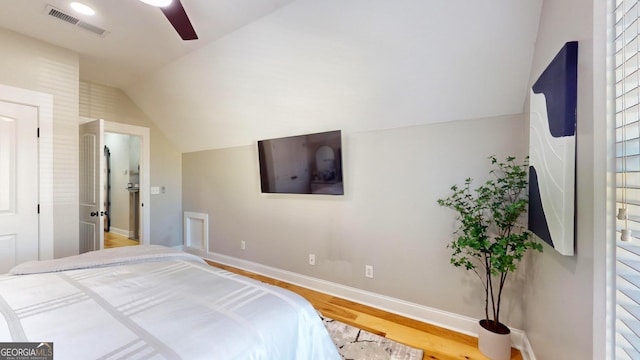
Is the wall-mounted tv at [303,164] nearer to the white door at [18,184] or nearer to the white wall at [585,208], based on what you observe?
the white wall at [585,208]

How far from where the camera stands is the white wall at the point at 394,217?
81.9 inches

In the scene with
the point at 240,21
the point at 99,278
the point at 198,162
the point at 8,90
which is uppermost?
the point at 240,21

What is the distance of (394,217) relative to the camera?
2.42 metres

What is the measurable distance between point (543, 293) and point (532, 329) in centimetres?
39

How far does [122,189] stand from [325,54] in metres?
5.86

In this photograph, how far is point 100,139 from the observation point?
275 centimetres

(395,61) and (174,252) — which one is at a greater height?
(395,61)

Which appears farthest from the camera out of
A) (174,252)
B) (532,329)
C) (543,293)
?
(174,252)

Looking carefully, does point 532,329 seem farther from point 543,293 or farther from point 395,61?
point 395,61

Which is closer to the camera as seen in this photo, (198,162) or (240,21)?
(240,21)

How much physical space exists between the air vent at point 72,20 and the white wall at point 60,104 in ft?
2.05

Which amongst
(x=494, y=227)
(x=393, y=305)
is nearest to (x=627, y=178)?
(x=494, y=227)

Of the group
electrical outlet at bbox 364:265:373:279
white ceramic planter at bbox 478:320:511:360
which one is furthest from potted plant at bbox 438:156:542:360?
electrical outlet at bbox 364:265:373:279

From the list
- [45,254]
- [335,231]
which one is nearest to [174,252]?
[335,231]
